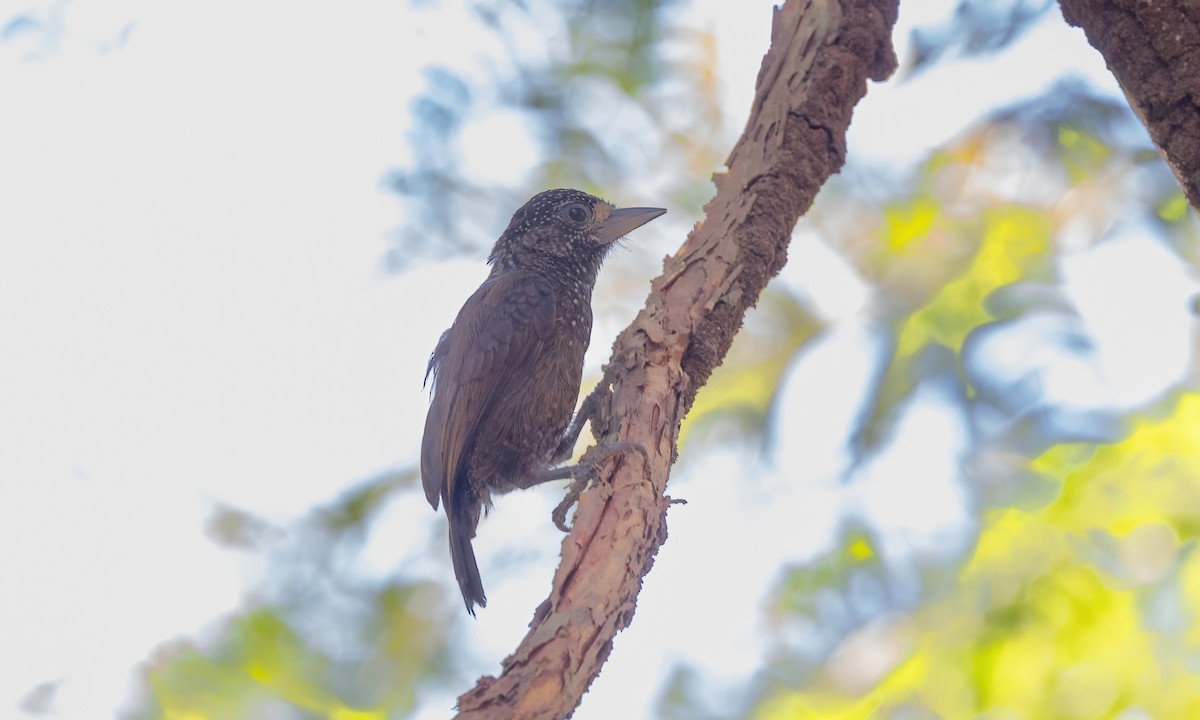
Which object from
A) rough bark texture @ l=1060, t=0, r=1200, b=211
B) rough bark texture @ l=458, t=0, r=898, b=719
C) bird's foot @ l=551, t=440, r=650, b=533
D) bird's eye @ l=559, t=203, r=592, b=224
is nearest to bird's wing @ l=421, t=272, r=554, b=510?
bird's eye @ l=559, t=203, r=592, b=224

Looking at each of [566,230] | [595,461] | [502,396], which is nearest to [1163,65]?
[595,461]

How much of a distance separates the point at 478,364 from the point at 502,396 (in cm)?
15

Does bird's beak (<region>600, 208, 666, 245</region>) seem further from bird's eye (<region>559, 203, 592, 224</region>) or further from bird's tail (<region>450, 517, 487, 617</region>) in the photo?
bird's tail (<region>450, 517, 487, 617</region>)

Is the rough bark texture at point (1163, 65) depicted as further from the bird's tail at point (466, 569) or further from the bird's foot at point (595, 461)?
the bird's tail at point (466, 569)

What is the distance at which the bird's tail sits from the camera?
356cm

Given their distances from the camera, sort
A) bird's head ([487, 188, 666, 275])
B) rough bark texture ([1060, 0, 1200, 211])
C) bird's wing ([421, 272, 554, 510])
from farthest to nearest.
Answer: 1. bird's head ([487, 188, 666, 275])
2. bird's wing ([421, 272, 554, 510])
3. rough bark texture ([1060, 0, 1200, 211])

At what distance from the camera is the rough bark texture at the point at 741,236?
2.69 meters

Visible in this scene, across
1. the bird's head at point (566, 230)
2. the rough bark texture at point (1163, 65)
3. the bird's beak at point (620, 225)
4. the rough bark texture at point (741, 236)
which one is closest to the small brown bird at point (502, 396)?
the bird's head at point (566, 230)

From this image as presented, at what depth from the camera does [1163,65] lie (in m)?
2.15

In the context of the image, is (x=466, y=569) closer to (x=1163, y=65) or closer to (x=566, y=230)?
(x=566, y=230)

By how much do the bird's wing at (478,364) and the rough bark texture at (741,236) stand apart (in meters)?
0.66

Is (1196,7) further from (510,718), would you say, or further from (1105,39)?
(510,718)

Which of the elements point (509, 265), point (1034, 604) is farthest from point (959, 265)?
point (509, 265)

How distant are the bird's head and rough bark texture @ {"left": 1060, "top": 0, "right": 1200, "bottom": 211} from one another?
2.09m
